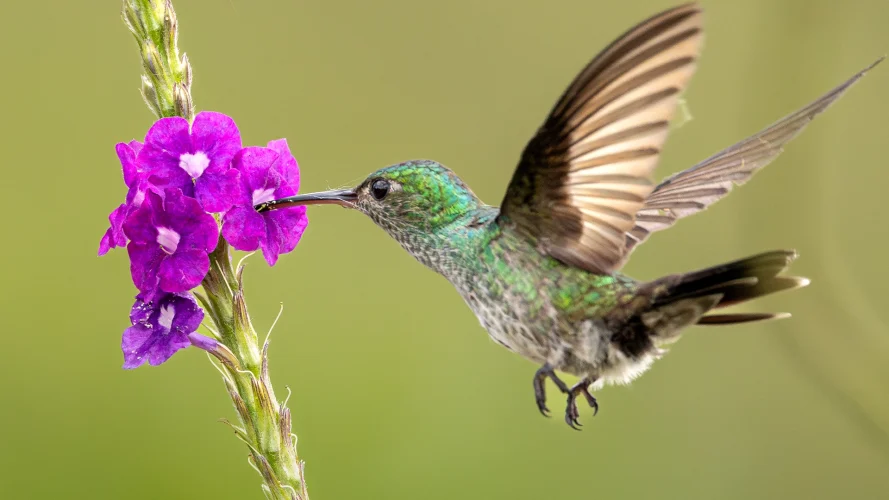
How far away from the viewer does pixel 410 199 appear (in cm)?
188

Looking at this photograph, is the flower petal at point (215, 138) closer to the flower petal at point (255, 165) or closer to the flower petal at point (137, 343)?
the flower petal at point (255, 165)

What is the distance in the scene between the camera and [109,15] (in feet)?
14.1

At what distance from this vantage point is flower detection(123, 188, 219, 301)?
148 centimetres

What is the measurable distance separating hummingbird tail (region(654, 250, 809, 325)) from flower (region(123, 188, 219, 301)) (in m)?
0.93

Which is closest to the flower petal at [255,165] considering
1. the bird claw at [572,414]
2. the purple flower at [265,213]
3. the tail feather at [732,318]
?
the purple flower at [265,213]

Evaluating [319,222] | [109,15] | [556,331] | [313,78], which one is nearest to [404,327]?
[319,222]

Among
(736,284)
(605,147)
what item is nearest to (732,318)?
(736,284)

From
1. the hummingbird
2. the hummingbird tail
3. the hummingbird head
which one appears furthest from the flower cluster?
the hummingbird tail

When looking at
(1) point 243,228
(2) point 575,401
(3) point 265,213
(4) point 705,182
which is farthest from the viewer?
(4) point 705,182

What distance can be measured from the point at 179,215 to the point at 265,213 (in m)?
0.24

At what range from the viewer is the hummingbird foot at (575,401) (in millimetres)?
1769

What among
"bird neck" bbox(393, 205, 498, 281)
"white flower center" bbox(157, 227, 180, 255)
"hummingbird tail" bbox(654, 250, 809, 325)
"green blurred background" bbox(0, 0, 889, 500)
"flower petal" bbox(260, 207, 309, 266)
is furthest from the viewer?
"green blurred background" bbox(0, 0, 889, 500)

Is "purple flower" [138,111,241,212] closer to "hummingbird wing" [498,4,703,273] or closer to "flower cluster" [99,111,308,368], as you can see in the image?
"flower cluster" [99,111,308,368]

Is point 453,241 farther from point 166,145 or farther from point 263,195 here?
point 166,145
